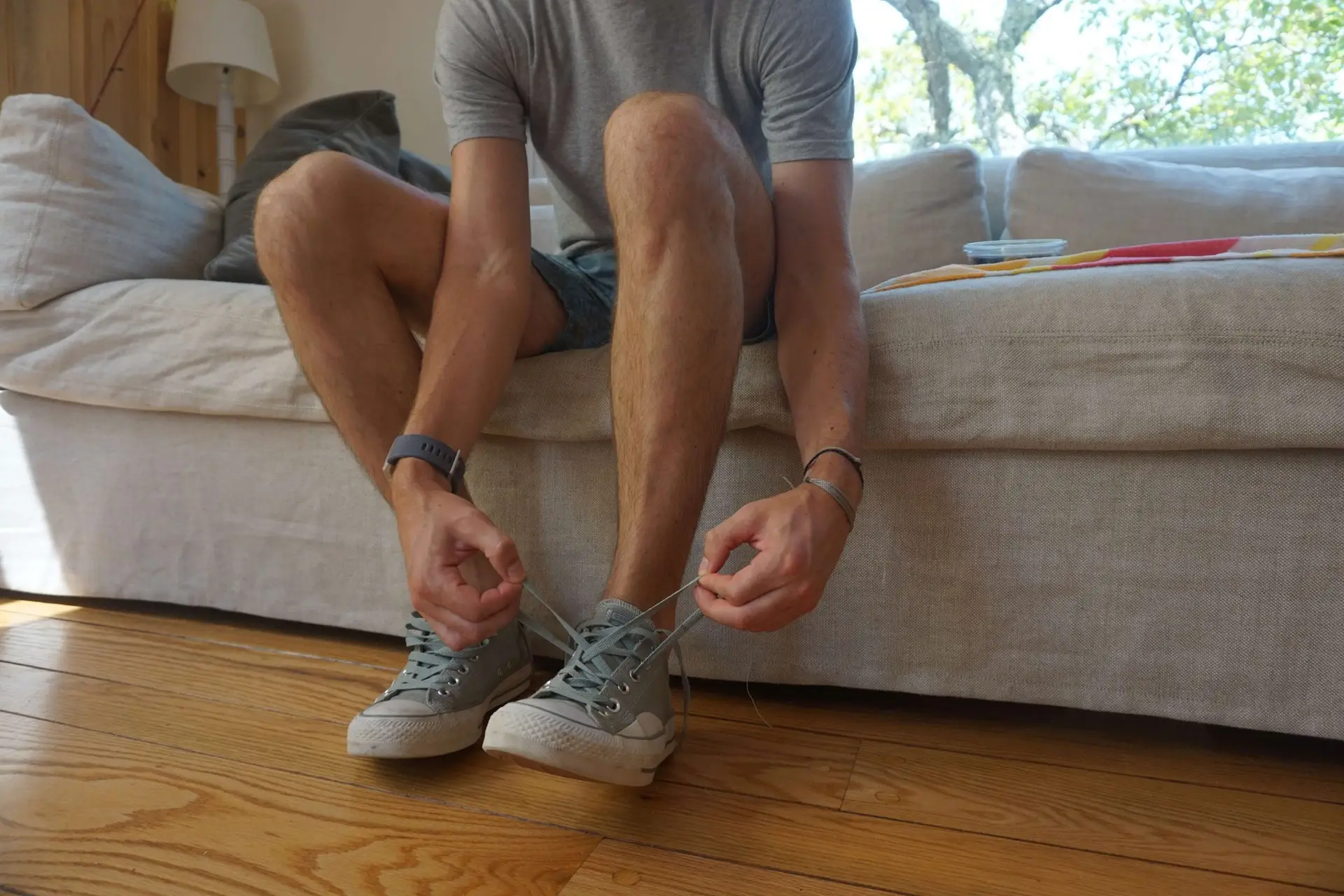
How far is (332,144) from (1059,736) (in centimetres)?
149

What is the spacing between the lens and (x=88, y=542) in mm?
1298

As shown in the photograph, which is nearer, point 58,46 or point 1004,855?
point 1004,855

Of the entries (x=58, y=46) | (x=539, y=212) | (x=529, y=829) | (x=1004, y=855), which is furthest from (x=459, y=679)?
(x=58, y=46)

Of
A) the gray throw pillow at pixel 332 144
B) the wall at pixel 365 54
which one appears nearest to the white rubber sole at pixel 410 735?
the gray throw pillow at pixel 332 144

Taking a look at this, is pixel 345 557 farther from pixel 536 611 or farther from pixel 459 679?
pixel 459 679

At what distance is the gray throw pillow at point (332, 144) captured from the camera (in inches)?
63.9

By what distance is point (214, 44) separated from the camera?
2398 millimetres

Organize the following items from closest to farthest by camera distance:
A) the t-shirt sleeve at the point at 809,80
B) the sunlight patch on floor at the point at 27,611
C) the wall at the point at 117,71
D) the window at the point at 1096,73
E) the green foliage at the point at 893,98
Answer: the t-shirt sleeve at the point at 809,80
the sunlight patch on floor at the point at 27,611
the window at the point at 1096,73
the green foliage at the point at 893,98
the wall at the point at 117,71

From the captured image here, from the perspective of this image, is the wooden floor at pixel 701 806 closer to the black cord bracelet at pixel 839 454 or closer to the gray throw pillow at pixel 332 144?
the black cord bracelet at pixel 839 454

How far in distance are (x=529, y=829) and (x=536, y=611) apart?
1.21 feet

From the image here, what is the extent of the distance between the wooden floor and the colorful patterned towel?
43cm

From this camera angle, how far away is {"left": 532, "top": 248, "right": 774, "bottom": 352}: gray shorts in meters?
1.04

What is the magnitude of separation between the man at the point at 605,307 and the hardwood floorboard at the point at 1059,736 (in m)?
0.22

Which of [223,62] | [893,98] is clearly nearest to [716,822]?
[893,98]
